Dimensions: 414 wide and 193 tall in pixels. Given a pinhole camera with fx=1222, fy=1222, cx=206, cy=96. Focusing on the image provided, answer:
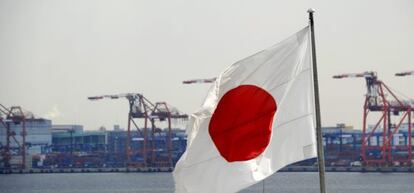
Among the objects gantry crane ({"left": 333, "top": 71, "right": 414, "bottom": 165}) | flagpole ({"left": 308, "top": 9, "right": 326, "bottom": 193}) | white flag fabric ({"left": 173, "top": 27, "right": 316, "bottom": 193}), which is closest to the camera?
flagpole ({"left": 308, "top": 9, "right": 326, "bottom": 193})

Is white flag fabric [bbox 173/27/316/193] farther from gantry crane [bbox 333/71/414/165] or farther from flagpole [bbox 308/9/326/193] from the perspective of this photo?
gantry crane [bbox 333/71/414/165]

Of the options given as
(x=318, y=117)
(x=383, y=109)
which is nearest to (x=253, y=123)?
(x=318, y=117)

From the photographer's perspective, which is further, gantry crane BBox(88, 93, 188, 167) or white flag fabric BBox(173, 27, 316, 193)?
gantry crane BBox(88, 93, 188, 167)

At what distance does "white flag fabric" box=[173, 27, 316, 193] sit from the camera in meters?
11.4

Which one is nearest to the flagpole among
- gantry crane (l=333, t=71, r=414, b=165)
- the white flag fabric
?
the white flag fabric

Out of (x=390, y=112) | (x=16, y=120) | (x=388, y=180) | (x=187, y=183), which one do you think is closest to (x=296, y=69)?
(x=187, y=183)

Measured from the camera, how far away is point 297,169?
504 ft

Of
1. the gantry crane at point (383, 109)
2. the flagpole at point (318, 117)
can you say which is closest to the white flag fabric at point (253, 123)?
the flagpole at point (318, 117)

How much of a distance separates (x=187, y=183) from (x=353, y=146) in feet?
527

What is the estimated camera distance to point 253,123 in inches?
463

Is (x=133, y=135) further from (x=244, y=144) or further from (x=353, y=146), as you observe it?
(x=244, y=144)

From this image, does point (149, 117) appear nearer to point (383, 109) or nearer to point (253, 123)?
point (383, 109)

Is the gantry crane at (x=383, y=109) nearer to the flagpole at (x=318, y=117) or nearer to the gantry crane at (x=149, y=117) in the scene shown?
the gantry crane at (x=149, y=117)

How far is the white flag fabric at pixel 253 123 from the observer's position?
11406 millimetres
